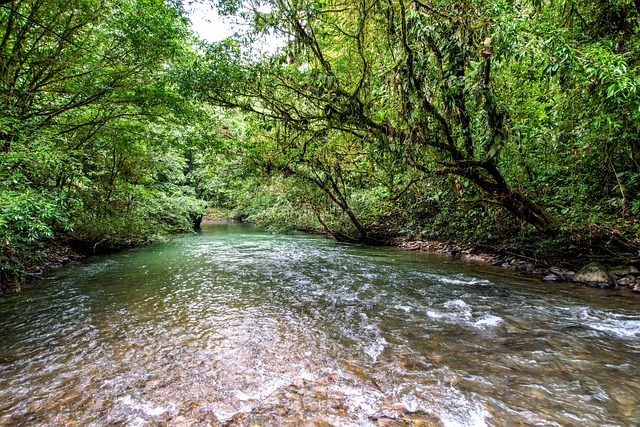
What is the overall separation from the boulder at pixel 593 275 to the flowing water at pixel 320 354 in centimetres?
57

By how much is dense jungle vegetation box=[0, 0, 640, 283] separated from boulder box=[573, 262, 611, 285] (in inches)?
21.0

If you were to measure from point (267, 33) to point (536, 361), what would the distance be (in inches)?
239

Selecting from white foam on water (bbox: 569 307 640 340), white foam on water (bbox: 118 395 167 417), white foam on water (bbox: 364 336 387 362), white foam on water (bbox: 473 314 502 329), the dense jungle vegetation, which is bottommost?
white foam on water (bbox: 118 395 167 417)

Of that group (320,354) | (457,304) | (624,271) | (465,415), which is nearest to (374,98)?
(457,304)

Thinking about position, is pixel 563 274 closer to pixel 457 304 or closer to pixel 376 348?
pixel 457 304

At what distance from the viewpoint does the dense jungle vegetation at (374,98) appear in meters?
4.49

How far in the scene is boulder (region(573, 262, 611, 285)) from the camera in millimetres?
6020

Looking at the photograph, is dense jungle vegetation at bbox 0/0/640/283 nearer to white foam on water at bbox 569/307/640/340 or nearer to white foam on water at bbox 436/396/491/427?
white foam on water at bbox 569/307/640/340

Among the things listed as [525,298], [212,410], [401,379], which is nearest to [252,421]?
[212,410]

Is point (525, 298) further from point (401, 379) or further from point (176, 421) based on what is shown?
point (176, 421)

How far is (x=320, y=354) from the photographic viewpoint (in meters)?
3.54

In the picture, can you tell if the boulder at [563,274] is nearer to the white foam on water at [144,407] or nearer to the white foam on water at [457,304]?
the white foam on water at [457,304]

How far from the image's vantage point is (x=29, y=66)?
255 inches

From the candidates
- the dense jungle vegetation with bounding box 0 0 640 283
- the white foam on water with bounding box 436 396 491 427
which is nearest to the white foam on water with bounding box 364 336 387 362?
Answer: the white foam on water with bounding box 436 396 491 427
